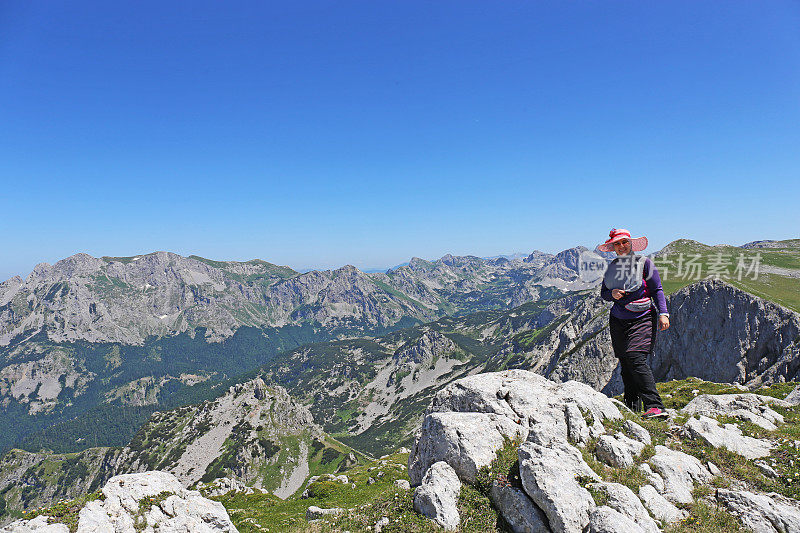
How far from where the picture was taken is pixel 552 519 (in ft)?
30.6

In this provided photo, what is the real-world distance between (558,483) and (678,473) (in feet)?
14.8

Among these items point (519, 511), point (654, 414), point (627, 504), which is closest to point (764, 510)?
point (627, 504)

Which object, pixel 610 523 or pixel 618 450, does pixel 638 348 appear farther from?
pixel 610 523

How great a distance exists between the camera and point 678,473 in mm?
10844

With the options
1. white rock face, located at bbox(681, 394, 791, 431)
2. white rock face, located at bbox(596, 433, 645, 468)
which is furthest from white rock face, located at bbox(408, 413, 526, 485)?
white rock face, located at bbox(681, 394, 791, 431)

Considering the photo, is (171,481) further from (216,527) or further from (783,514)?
(783,514)

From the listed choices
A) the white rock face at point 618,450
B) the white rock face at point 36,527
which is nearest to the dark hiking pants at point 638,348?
the white rock face at point 618,450

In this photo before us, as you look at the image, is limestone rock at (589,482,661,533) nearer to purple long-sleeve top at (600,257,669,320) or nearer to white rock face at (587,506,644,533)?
white rock face at (587,506,644,533)

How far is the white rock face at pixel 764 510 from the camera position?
884cm

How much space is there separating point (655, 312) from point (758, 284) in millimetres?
150951

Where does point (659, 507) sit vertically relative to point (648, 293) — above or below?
below

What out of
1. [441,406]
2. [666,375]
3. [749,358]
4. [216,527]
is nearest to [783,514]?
[441,406]

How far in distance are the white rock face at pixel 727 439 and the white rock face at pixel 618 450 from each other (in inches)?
107

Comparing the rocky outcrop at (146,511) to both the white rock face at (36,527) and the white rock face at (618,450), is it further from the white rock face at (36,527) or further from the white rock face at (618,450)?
the white rock face at (618,450)
